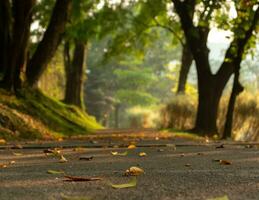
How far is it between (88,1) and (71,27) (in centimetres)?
214

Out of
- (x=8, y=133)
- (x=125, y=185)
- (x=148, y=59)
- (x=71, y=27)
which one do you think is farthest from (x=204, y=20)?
(x=148, y=59)

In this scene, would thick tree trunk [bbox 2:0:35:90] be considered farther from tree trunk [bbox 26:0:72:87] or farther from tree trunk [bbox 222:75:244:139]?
tree trunk [bbox 222:75:244:139]

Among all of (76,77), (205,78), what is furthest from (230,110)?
(76,77)

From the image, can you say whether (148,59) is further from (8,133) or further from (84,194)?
(84,194)

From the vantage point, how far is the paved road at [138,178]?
14.3 feet

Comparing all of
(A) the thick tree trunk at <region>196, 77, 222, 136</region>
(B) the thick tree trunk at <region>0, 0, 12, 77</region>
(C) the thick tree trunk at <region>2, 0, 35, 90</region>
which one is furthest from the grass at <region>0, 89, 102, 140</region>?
(A) the thick tree trunk at <region>196, 77, 222, 136</region>

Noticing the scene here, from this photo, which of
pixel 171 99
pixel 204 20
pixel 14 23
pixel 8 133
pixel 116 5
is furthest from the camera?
pixel 116 5

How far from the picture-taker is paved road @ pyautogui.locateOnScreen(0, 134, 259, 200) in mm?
4359

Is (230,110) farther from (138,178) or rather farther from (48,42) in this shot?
(138,178)

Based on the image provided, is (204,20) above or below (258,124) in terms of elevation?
above

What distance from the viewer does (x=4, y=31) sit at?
16156mm

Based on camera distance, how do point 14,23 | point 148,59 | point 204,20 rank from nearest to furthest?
point 14,23
point 204,20
point 148,59

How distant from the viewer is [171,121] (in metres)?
24.6

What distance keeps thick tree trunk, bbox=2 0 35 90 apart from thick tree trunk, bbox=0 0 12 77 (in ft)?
1.63
